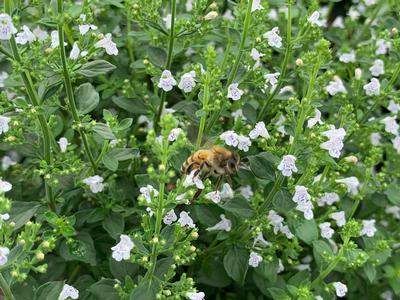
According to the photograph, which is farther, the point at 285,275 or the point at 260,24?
the point at 285,275

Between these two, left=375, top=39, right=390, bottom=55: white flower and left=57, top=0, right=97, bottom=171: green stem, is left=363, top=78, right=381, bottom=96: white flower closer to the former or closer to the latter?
left=375, top=39, right=390, bottom=55: white flower

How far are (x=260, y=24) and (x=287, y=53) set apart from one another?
253mm

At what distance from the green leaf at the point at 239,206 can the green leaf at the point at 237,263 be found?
288 millimetres

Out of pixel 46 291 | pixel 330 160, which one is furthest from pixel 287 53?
pixel 46 291

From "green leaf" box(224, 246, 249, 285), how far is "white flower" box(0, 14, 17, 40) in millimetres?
1568

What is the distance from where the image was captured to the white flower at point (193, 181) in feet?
8.53

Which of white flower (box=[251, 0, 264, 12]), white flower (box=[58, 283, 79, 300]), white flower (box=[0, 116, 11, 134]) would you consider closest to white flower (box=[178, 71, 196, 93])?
white flower (box=[251, 0, 264, 12])

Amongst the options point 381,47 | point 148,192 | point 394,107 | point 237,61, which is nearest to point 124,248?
point 148,192

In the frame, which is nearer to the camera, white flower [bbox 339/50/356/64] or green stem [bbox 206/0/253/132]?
green stem [bbox 206/0/253/132]

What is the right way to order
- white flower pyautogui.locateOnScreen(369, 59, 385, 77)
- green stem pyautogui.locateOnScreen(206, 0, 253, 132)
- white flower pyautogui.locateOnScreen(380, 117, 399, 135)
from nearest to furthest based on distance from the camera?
green stem pyautogui.locateOnScreen(206, 0, 253, 132), white flower pyautogui.locateOnScreen(380, 117, 399, 135), white flower pyautogui.locateOnScreen(369, 59, 385, 77)

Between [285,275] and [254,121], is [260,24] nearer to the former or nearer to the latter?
[254,121]

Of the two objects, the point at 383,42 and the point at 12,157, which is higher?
the point at 383,42

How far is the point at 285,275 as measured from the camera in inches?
147

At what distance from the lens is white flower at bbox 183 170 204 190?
260cm
